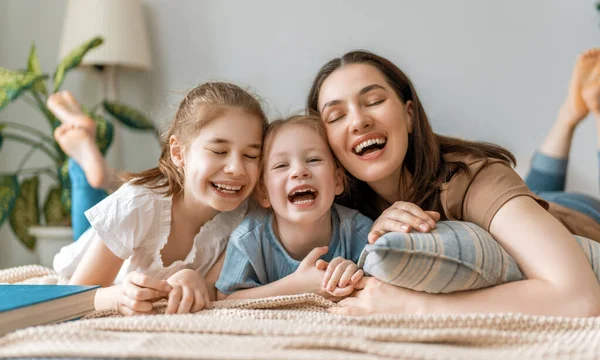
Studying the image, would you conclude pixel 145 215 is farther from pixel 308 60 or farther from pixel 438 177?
pixel 308 60

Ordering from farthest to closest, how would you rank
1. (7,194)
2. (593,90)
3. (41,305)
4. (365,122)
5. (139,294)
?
1. (7,194)
2. (593,90)
3. (365,122)
4. (139,294)
5. (41,305)

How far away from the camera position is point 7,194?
2041mm

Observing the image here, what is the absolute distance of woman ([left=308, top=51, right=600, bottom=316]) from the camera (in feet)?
2.77

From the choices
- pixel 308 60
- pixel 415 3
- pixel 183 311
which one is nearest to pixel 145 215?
pixel 183 311

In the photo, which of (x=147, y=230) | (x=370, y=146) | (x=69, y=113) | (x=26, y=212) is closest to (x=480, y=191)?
(x=370, y=146)

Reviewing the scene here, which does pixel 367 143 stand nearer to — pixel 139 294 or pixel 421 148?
pixel 421 148

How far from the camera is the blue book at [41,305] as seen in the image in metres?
0.73

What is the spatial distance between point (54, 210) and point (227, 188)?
4.47ft

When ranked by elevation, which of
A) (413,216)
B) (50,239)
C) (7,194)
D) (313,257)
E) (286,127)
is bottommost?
(50,239)

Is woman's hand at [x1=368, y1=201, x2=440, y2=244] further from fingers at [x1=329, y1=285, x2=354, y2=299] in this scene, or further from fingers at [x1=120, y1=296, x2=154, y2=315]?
fingers at [x1=120, y1=296, x2=154, y2=315]

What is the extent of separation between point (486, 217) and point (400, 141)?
240 millimetres

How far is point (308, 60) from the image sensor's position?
90.5 inches

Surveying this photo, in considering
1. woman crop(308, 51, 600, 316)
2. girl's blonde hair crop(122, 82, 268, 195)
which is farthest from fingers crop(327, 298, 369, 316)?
girl's blonde hair crop(122, 82, 268, 195)

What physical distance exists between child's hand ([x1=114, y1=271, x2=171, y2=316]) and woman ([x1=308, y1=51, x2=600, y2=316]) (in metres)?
0.28
